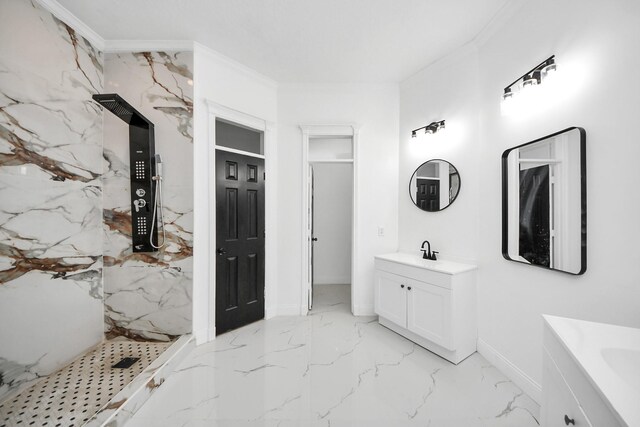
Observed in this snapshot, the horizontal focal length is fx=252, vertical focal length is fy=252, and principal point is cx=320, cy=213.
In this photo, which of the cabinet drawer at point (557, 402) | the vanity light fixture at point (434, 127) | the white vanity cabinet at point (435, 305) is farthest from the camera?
the vanity light fixture at point (434, 127)

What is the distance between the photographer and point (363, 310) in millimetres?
3189

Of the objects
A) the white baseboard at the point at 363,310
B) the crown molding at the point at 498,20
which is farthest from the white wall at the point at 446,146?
the white baseboard at the point at 363,310

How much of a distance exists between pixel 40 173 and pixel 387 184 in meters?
3.25

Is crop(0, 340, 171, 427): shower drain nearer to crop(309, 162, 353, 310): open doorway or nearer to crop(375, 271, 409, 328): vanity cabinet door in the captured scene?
crop(375, 271, 409, 328): vanity cabinet door

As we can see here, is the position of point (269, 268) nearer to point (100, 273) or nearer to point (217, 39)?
point (100, 273)

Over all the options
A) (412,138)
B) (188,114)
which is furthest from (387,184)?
(188,114)

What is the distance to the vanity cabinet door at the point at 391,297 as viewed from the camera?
2.56m

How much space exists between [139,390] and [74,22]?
297 cm

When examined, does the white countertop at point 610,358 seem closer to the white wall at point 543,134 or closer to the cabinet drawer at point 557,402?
the cabinet drawer at point 557,402

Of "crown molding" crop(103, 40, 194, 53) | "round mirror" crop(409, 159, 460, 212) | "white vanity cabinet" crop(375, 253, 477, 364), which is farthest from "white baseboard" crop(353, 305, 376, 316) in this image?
"crown molding" crop(103, 40, 194, 53)

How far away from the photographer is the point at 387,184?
3219 mm

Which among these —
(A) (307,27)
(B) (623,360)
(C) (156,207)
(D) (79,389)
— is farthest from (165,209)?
(B) (623,360)

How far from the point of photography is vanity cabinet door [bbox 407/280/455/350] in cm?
218

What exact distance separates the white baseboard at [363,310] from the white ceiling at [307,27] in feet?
9.38
